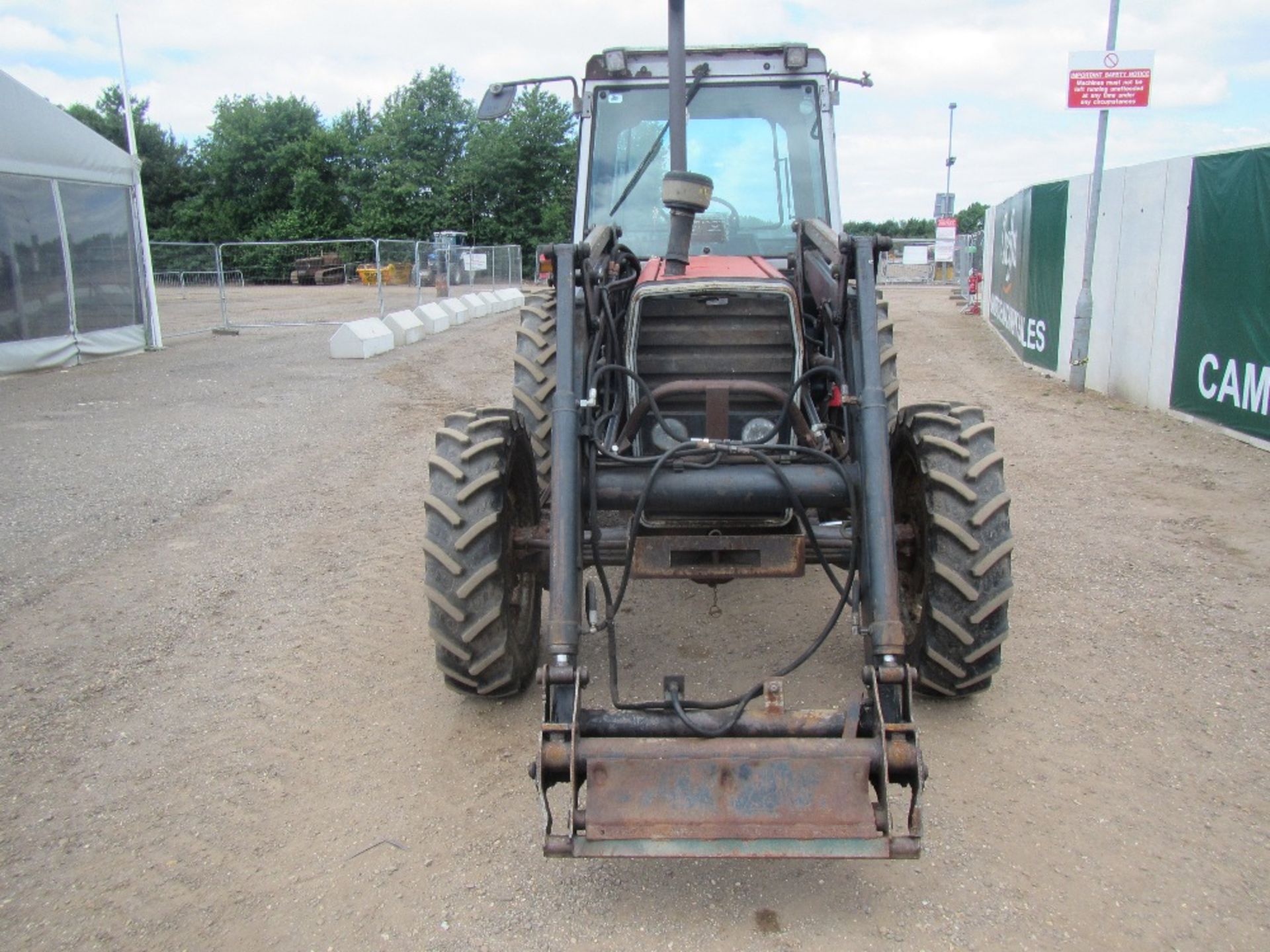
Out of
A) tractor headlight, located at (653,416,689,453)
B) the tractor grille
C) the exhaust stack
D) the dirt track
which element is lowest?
the dirt track

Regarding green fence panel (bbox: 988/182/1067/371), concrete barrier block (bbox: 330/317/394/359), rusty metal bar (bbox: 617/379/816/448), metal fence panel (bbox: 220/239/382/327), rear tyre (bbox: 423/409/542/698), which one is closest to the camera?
rear tyre (bbox: 423/409/542/698)

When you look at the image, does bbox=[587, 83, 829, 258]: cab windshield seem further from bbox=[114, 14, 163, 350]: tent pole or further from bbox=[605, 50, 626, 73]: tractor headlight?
bbox=[114, 14, 163, 350]: tent pole

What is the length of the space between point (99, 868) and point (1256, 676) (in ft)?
14.5

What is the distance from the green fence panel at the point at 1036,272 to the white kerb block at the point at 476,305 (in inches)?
441

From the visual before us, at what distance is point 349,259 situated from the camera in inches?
1432

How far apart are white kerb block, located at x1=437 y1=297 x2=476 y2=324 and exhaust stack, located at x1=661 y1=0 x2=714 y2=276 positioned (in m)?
16.5

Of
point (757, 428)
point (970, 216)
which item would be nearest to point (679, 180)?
point (757, 428)

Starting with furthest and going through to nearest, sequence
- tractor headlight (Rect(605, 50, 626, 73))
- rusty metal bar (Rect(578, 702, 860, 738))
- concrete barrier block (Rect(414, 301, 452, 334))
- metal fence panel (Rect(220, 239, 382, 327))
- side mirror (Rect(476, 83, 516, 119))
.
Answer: metal fence panel (Rect(220, 239, 382, 327)), concrete barrier block (Rect(414, 301, 452, 334)), tractor headlight (Rect(605, 50, 626, 73)), side mirror (Rect(476, 83, 516, 119)), rusty metal bar (Rect(578, 702, 860, 738))

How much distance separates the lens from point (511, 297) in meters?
26.7

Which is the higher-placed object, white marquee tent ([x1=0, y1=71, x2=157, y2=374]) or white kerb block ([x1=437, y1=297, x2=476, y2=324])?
white marquee tent ([x1=0, y1=71, x2=157, y2=374])

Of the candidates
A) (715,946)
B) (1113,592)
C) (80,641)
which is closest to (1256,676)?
(1113,592)

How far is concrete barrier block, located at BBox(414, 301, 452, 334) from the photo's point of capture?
18.8 m

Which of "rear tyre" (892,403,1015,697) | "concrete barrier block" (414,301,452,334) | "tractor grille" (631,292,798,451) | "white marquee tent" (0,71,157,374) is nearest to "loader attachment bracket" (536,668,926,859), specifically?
"rear tyre" (892,403,1015,697)

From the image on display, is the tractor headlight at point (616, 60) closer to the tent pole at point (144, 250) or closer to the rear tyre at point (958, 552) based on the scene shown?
the rear tyre at point (958, 552)
